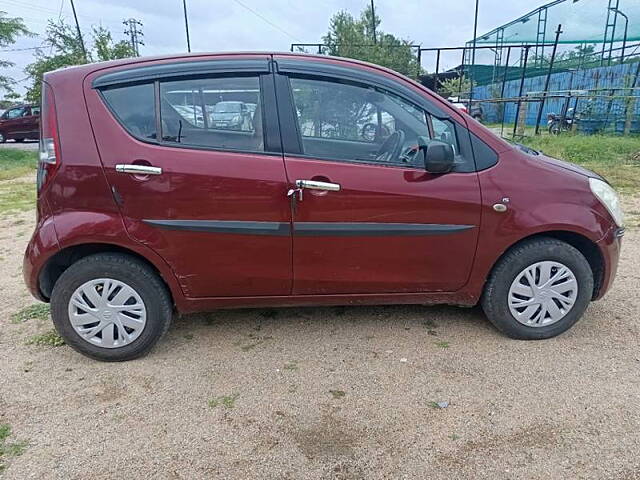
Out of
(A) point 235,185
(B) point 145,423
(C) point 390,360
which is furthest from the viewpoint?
(C) point 390,360

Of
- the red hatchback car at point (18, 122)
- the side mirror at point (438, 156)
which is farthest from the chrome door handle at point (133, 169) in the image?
the red hatchback car at point (18, 122)

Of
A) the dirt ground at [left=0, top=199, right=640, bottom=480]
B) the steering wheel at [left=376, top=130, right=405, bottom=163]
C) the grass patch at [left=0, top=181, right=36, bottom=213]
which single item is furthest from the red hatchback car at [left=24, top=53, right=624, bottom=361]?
the grass patch at [left=0, top=181, right=36, bottom=213]

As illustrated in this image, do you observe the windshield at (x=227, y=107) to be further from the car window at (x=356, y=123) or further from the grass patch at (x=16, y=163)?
the grass patch at (x=16, y=163)

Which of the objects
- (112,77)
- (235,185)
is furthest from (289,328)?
(112,77)

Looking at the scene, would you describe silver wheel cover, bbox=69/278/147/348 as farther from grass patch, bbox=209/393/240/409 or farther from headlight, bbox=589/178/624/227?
headlight, bbox=589/178/624/227

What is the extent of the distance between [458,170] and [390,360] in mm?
1229

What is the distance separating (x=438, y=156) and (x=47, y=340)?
2793 mm

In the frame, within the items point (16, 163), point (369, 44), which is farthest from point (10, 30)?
point (369, 44)

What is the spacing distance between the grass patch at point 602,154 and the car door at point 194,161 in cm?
778

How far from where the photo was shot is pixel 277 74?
2.73m

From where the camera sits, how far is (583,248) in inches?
122

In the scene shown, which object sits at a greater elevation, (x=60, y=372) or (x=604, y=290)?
(x=604, y=290)

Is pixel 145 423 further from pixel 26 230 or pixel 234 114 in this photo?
pixel 26 230

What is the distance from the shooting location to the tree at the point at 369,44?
1983cm
